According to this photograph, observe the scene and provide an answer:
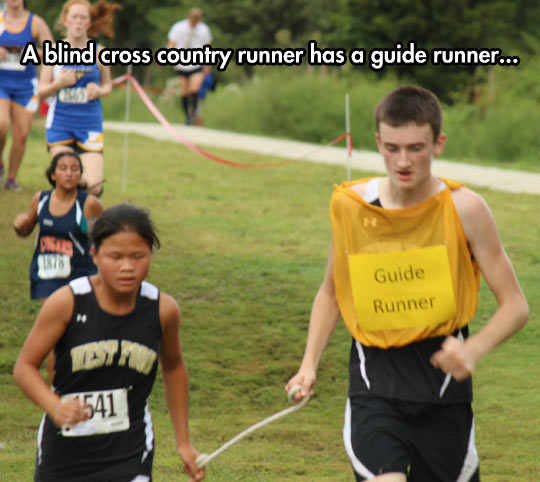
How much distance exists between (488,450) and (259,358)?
231cm

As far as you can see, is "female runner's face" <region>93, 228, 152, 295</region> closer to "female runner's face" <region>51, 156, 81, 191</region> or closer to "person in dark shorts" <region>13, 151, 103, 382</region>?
"person in dark shorts" <region>13, 151, 103, 382</region>

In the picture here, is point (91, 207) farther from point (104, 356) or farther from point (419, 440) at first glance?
point (419, 440)

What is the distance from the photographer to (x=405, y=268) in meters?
3.92

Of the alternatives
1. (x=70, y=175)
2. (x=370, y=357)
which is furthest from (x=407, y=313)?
(x=70, y=175)

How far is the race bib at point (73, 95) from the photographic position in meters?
10.1

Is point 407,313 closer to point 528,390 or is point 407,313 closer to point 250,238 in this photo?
point 528,390

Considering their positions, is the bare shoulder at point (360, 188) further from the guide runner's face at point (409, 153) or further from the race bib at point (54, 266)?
the race bib at point (54, 266)

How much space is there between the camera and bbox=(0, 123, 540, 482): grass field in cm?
648

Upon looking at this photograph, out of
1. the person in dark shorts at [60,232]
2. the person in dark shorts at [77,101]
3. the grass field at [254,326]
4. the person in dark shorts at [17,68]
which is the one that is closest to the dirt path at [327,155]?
the grass field at [254,326]

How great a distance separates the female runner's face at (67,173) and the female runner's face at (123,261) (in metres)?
3.36

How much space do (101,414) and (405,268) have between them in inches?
43.6

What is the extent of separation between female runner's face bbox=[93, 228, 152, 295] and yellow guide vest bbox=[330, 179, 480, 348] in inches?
26.2

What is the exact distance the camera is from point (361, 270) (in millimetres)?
3941

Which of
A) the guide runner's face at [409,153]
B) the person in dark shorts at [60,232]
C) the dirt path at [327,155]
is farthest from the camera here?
the dirt path at [327,155]
